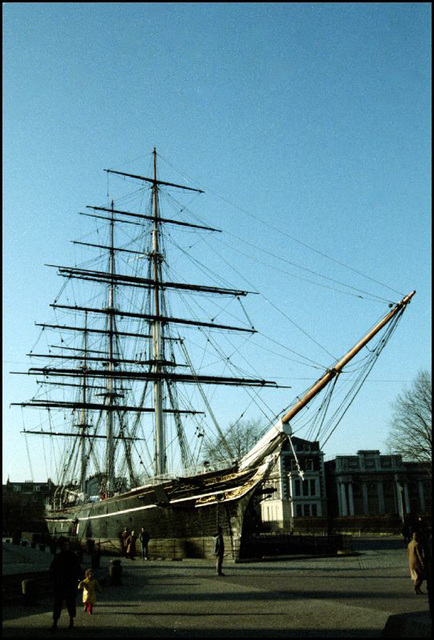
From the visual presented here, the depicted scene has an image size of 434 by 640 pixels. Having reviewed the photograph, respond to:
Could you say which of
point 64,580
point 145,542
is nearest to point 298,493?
point 145,542

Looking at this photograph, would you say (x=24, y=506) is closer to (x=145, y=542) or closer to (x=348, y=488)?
(x=348, y=488)

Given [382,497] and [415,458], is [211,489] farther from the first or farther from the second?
[382,497]

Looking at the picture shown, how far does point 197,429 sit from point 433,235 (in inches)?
1309

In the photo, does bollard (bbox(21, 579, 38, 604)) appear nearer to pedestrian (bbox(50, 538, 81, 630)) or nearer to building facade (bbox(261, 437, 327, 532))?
pedestrian (bbox(50, 538, 81, 630))

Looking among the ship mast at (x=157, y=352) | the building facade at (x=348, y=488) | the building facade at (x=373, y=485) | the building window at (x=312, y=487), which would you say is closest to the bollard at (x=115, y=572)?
the ship mast at (x=157, y=352)

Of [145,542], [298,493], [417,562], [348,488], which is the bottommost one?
[298,493]

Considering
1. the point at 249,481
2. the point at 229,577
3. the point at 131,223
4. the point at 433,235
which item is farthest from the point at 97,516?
the point at 433,235

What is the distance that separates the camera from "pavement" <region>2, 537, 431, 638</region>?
29.6 ft

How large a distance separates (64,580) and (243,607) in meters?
3.40

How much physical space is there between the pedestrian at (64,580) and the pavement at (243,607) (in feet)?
0.93

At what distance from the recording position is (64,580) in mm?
9945

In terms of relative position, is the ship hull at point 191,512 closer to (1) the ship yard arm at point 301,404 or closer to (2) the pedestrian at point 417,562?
(1) the ship yard arm at point 301,404

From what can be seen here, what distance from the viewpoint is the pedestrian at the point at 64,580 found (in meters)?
9.72

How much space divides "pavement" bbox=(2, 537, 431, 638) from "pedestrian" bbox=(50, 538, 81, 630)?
0.28m
